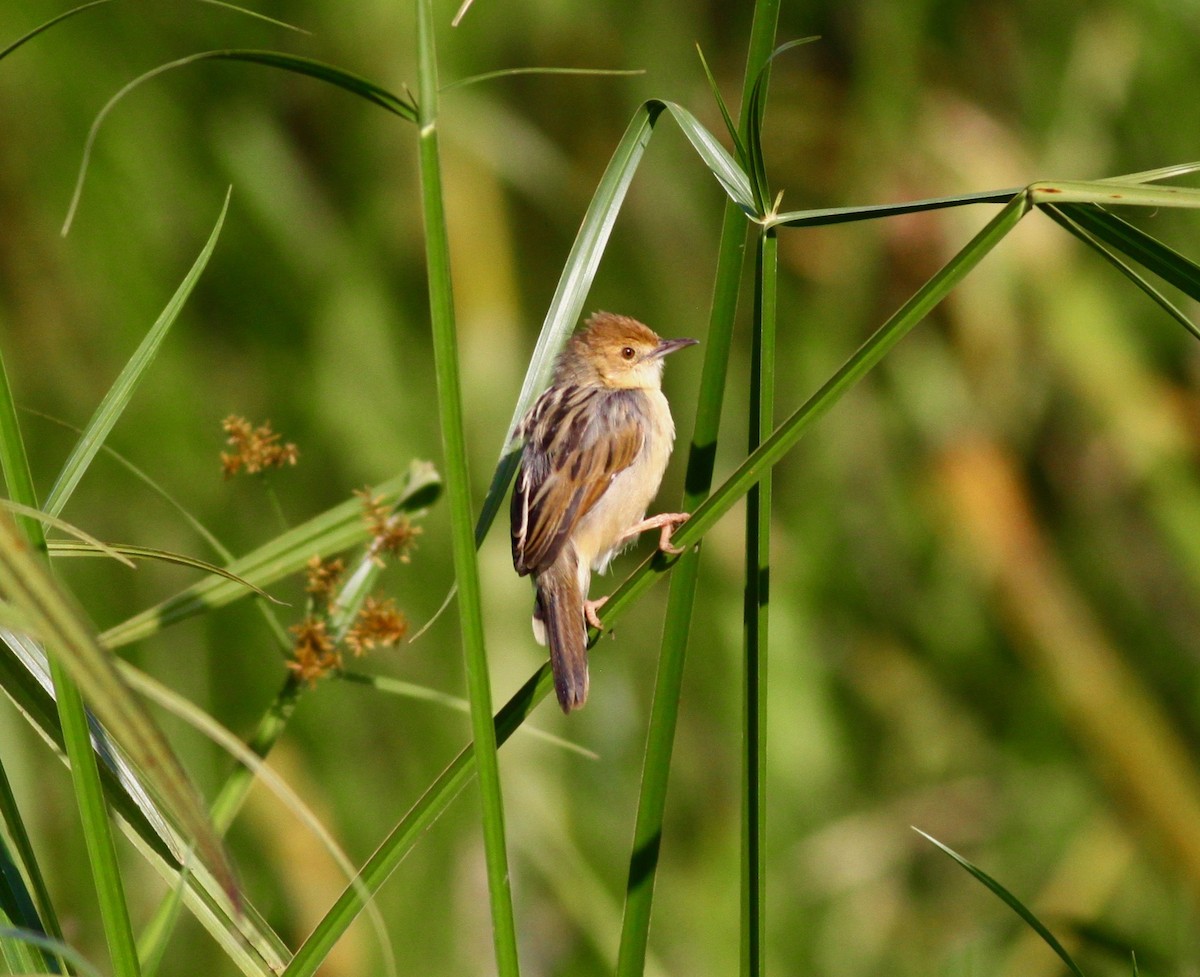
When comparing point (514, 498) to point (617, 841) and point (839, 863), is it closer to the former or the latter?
point (617, 841)

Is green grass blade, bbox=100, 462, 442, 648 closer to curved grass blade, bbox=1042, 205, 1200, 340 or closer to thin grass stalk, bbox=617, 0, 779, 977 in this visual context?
thin grass stalk, bbox=617, 0, 779, 977

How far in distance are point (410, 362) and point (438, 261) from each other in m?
3.66

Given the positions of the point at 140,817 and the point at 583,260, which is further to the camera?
the point at 583,260

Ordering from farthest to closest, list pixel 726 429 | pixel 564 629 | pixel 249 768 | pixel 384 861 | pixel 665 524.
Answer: pixel 726 429, pixel 564 629, pixel 665 524, pixel 249 768, pixel 384 861

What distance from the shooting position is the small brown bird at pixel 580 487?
2801 millimetres

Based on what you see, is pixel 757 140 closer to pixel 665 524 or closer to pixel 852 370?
pixel 852 370

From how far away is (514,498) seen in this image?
2.92 meters

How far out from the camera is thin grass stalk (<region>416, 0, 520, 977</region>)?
1356 mm

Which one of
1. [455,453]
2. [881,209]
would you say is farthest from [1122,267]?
[455,453]

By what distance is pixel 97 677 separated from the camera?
1102 mm

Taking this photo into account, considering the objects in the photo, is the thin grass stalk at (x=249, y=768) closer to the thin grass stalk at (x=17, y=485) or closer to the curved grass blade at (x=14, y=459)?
the thin grass stalk at (x=17, y=485)

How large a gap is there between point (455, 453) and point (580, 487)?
4.95 ft

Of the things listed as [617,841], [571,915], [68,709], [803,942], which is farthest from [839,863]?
[68,709]

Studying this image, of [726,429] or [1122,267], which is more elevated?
[726,429]
